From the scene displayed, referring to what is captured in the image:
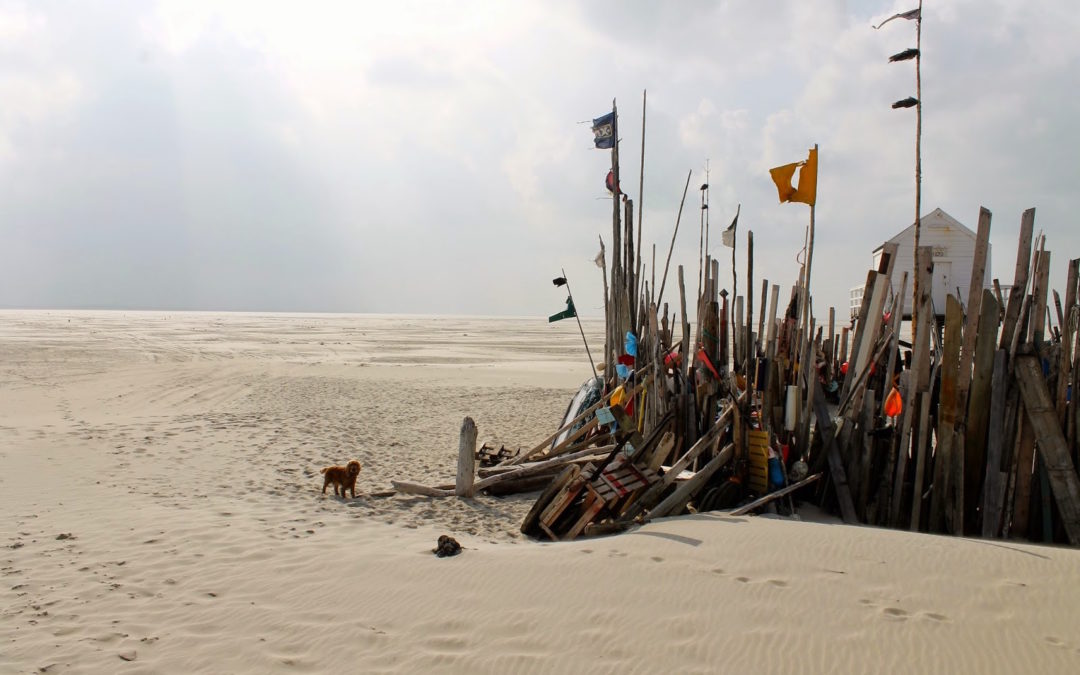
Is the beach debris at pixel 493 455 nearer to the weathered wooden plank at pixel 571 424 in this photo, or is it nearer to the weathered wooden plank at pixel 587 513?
the weathered wooden plank at pixel 571 424

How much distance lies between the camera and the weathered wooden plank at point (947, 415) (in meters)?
5.76

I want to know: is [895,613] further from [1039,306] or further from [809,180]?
[809,180]

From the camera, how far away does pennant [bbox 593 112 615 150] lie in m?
10.1

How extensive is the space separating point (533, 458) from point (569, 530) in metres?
3.01

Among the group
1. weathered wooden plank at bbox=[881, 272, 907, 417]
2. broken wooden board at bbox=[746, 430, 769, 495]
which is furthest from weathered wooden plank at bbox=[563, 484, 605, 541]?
weathered wooden plank at bbox=[881, 272, 907, 417]

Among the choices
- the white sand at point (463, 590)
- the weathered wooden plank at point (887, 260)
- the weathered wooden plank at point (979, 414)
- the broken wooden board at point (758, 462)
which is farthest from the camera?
the weathered wooden plank at point (887, 260)

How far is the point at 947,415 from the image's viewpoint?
19.0ft

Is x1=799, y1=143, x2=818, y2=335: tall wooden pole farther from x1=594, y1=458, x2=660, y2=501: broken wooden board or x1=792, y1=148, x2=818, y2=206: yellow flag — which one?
x1=594, y1=458, x2=660, y2=501: broken wooden board

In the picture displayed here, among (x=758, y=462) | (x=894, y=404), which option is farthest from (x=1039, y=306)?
(x=758, y=462)

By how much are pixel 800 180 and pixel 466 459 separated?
4.70m

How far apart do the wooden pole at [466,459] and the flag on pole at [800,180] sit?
13.8 feet

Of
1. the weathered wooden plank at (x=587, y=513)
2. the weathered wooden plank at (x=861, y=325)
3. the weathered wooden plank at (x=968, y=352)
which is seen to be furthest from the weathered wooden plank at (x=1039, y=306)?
the weathered wooden plank at (x=587, y=513)

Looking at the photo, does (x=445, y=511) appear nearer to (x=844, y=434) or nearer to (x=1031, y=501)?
(x=844, y=434)

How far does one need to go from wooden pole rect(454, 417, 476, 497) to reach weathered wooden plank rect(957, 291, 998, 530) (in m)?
4.73
